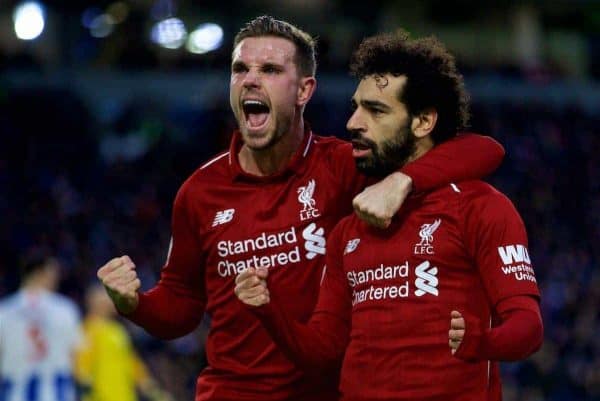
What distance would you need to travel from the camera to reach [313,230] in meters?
4.61

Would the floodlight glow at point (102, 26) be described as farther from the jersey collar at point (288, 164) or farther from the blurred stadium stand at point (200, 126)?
the jersey collar at point (288, 164)

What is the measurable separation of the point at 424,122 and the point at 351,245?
0.46 metres

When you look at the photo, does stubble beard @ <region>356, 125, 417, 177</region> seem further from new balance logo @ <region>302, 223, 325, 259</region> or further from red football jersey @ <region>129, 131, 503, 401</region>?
new balance logo @ <region>302, 223, 325, 259</region>

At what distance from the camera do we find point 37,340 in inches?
359

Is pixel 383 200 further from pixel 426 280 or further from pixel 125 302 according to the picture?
pixel 125 302

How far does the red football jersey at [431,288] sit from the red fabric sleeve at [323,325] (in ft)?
0.12

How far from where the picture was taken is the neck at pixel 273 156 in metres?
4.79

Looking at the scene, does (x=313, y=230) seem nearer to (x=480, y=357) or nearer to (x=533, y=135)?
(x=480, y=357)

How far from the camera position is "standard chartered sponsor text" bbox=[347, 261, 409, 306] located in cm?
404

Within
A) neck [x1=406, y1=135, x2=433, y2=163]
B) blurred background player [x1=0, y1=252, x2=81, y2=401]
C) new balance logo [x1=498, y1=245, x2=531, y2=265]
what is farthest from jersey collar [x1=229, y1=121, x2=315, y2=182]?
blurred background player [x1=0, y1=252, x2=81, y2=401]

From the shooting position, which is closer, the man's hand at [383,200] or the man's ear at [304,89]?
the man's hand at [383,200]

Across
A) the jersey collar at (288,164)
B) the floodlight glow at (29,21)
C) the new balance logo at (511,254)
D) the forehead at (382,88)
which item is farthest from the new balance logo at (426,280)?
the floodlight glow at (29,21)

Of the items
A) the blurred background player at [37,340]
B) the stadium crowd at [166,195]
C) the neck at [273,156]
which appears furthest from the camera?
the stadium crowd at [166,195]

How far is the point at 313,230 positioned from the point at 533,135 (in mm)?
15093
